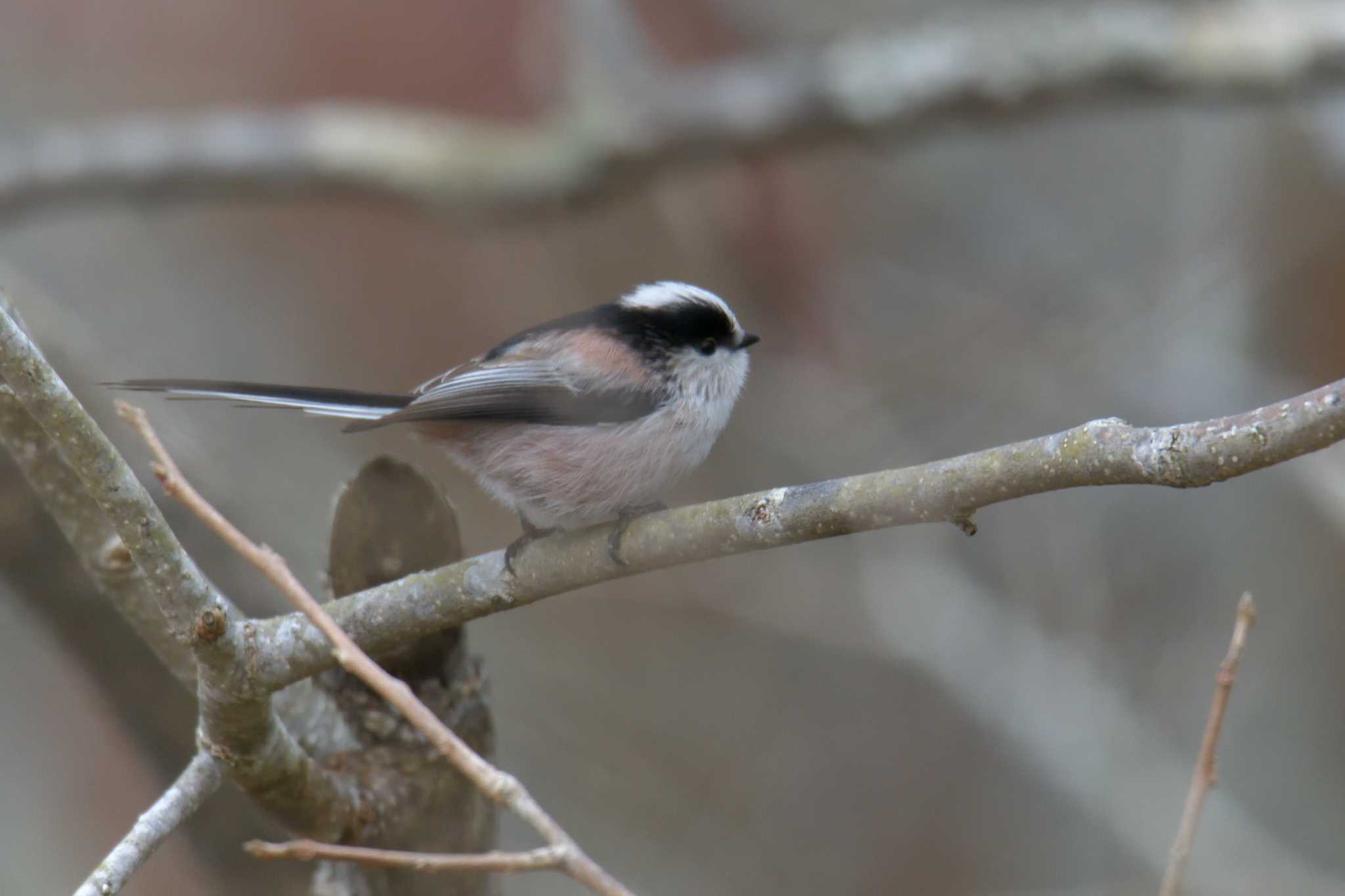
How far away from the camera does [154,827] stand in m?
1.94

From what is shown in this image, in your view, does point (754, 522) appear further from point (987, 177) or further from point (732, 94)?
point (987, 177)

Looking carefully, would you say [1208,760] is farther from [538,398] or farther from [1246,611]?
[538,398]

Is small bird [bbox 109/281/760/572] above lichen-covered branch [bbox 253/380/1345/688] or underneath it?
above

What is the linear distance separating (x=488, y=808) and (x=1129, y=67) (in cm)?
366

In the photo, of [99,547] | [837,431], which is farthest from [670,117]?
[99,547]

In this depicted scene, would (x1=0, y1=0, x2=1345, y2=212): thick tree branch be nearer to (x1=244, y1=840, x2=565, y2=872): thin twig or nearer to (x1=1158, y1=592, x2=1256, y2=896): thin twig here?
(x1=1158, y1=592, x2=1256, y2=896): thin twig

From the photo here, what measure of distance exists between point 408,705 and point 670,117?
4077 mm

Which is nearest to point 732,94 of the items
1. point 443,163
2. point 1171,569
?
point 443,163

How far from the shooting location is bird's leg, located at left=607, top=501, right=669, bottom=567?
87.7 inches

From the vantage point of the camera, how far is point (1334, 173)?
5461 mm

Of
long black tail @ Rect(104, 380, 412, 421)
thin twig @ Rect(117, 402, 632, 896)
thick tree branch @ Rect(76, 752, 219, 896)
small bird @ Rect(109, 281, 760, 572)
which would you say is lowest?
thick tree branch @ Rect(76, 752, 219, 896)

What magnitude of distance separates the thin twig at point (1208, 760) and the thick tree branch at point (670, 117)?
3561 mm

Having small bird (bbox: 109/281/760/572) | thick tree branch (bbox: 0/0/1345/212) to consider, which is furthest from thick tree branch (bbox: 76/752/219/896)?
thick tree branch (bbox: 0/0/1345/212)

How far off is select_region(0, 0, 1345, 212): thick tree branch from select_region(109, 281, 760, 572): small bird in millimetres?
2269
